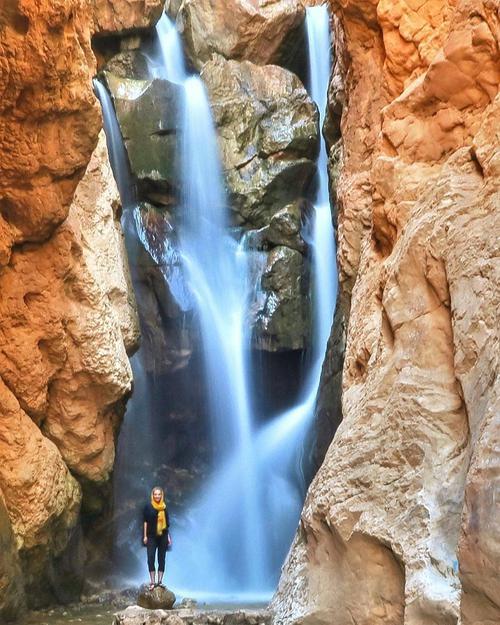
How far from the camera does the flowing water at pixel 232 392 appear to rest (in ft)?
45.6

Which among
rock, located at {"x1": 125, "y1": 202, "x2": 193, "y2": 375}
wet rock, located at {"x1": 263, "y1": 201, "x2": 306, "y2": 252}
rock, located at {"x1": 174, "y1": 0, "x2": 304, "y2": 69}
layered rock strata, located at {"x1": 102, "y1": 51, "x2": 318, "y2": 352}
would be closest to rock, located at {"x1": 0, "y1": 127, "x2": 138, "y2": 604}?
rock, located at {"x1": 125, "y1": 202, "x2": 193, "y2": 375}

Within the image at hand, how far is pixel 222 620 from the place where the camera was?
5.57 metres

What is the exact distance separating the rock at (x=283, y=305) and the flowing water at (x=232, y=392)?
267mm

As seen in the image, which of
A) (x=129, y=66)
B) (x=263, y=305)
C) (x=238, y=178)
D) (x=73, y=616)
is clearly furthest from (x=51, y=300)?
(x=129, y=66)

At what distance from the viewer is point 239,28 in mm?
21391

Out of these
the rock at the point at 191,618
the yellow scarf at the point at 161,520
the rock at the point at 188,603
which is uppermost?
the yellow scarf at the point at 161,520

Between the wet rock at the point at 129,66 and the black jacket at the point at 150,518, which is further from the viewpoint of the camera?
the wet rock at the point at 129,66

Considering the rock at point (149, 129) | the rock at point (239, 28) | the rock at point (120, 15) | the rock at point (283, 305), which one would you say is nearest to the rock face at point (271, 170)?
the rock at point (283, 305)

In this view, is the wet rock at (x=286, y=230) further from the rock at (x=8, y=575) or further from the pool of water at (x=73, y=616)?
the rock at (x=8, y=575)

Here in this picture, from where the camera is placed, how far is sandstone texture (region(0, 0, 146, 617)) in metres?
7.86

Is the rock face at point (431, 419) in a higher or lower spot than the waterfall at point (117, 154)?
lower

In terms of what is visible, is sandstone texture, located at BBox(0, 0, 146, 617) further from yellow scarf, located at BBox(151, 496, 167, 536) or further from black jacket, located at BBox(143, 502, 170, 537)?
yellow scarf, located at BBox(151, 496, 167, 536)

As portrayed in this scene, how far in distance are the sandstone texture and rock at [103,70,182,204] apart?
17.6ft

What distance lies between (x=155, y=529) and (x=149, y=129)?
37.3 ft
